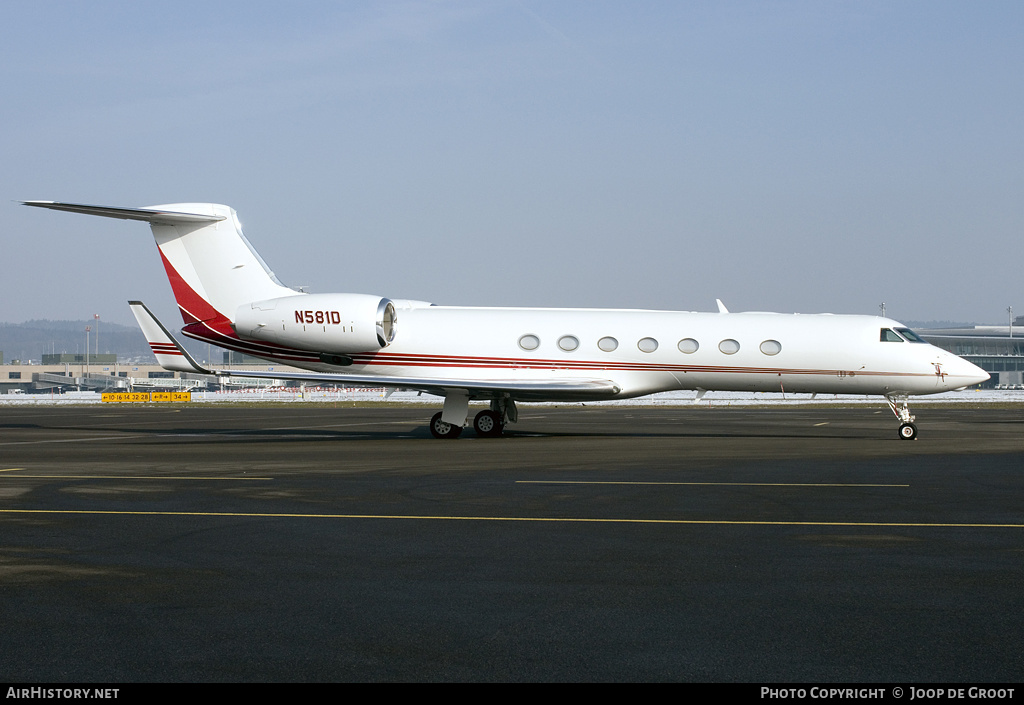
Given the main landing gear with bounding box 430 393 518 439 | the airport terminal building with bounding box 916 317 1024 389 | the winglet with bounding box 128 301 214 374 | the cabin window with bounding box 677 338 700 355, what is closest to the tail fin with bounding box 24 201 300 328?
the winglet with bounding box 128 301 214 374

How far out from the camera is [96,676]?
4.52 meters

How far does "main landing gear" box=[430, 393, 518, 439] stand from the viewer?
2191cm

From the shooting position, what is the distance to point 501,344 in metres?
22.6

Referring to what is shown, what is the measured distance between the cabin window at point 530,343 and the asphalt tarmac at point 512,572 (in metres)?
7.86

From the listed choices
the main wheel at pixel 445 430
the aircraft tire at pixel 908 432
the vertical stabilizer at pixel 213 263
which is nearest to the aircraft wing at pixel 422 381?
the main wheel at pixel 445 430

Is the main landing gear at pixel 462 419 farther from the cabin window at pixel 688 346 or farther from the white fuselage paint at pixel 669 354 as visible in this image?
the cabin window at pixel 688 346

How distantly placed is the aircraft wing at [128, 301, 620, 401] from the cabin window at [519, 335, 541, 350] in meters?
0.81

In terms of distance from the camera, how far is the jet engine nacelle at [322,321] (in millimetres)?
21906

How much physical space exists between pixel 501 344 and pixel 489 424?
187cm

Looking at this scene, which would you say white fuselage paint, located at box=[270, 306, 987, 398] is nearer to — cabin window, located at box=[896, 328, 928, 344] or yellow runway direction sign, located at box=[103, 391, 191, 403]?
cabin window, located at box=[896, 328, 928, 344]

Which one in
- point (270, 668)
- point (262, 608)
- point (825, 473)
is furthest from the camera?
point (825, 473)

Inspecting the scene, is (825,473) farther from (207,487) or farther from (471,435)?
(471,435)
